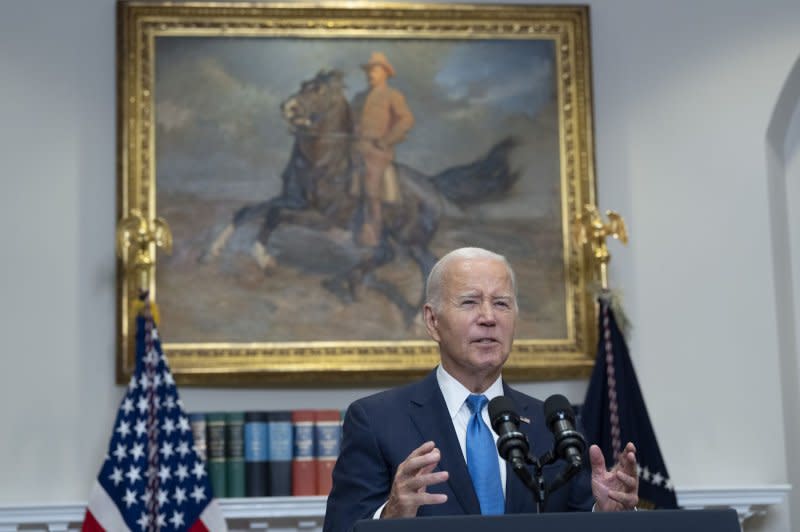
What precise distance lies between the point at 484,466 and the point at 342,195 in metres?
3.69

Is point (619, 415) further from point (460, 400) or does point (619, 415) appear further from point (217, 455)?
point (460, 400)

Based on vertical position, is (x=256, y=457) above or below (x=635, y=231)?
below

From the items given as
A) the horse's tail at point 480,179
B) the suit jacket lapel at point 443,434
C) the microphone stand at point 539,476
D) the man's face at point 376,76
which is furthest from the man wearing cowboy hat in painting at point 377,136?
the microphone stand at point 539,476

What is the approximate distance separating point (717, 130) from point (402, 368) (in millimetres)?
2237

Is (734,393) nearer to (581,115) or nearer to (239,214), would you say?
(581,115)

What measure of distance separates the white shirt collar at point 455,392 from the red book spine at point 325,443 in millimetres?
2976

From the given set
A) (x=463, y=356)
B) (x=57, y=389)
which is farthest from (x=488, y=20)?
(x=463, y=356)

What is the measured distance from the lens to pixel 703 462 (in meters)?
7.02

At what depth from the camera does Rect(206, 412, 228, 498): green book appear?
6.54 metres

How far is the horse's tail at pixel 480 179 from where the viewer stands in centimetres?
717

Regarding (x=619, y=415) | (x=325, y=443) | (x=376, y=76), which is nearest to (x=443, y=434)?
(x=325, y=443)

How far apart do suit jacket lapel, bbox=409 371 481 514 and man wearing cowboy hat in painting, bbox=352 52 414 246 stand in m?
3.34

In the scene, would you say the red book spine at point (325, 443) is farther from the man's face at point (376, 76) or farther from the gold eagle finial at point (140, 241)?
the man's face at point (376, 76)

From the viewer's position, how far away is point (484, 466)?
3.53m
